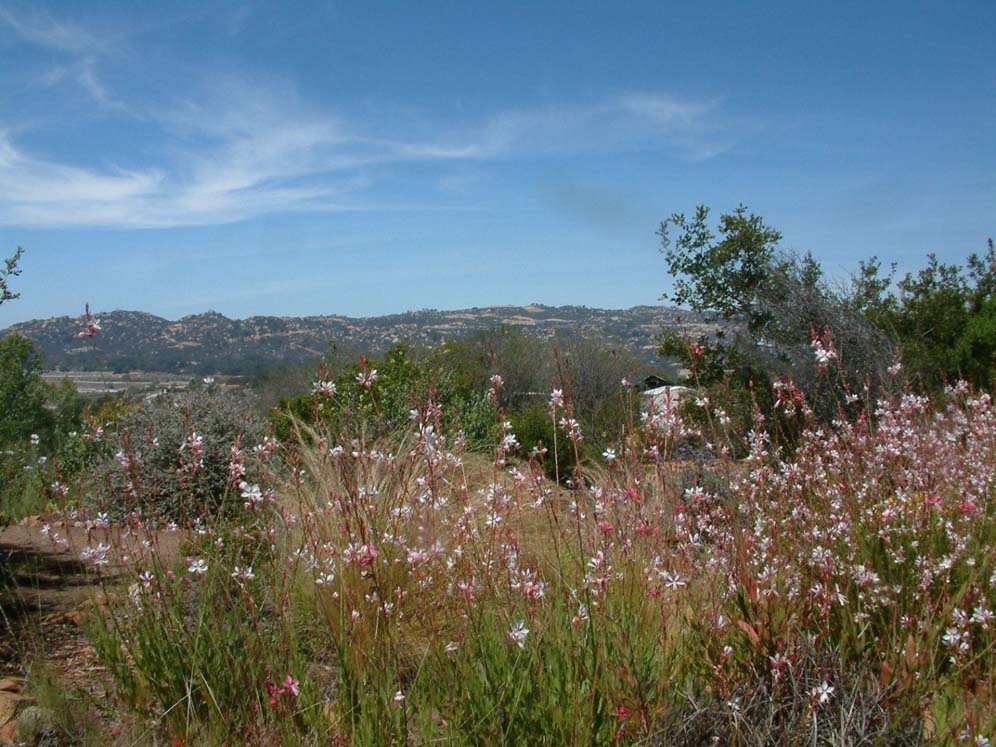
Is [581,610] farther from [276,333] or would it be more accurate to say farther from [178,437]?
[276,333]

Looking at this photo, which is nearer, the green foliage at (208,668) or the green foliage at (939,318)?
the green foliage at (208,668)

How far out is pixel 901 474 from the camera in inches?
159

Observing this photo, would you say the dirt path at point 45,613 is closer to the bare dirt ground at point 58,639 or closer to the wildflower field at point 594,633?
the bare dirt ground at point 58,639

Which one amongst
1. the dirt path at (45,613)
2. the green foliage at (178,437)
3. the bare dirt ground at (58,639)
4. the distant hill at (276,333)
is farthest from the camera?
the distant hill at (276,333)

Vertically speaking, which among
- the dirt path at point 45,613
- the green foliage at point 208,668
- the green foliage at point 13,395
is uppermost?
the green foliage at point 13,395

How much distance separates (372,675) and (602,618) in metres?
0.81

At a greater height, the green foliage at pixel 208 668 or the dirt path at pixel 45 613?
the green foliage at pixel 208 668

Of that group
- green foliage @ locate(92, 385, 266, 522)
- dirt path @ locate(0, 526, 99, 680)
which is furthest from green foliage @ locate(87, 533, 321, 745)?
green foliage @ locate(92, 385, 266, 522)

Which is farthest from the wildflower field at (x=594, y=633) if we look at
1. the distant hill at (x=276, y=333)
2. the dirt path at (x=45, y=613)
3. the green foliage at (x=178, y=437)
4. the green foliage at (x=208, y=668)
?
the distant hill at (x=276, y=333)

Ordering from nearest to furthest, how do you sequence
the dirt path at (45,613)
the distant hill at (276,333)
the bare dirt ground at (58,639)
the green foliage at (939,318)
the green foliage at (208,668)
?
the green foliage at (208,668), the bare dirt ground at (58,639), the dirt path at (45,613), the green foliage at (939,318), the distant hill at (276,333)

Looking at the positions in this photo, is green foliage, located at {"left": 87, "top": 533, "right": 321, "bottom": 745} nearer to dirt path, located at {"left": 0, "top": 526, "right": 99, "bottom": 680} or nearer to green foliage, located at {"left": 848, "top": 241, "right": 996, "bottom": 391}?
dirt path, located at {"left": 0, "top": 526, "right": 99, "bottom": 680}

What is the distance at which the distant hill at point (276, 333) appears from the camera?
20812 mm

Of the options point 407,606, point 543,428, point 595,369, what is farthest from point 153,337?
point 407,606

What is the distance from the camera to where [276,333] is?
40719mm
